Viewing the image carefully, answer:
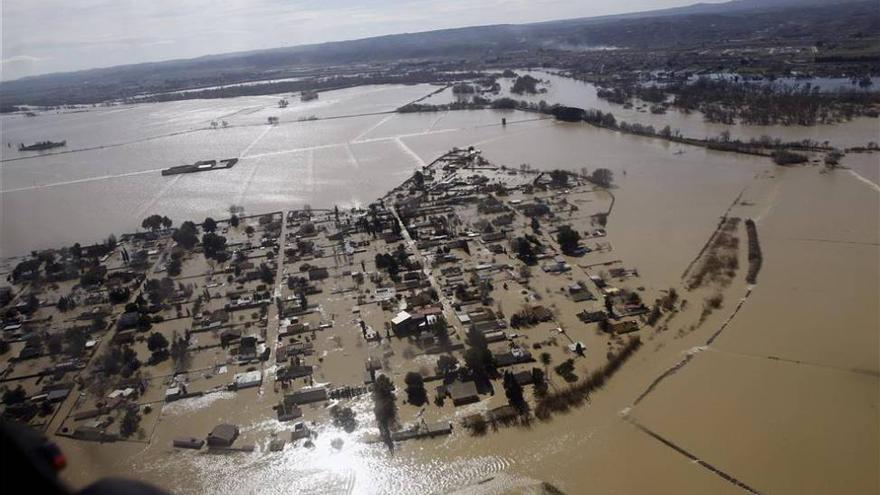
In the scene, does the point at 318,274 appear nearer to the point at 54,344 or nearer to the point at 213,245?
the point at 213,245

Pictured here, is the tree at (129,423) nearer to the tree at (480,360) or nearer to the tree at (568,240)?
the tree at (480,360)

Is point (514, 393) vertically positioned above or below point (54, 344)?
below

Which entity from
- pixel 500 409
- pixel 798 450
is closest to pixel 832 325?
pixel 798 450

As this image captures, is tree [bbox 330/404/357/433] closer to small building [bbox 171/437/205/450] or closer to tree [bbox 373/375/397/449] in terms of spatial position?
tree [bbox 373/375/397/449]

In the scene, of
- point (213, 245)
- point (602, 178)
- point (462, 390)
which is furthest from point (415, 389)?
point (602, 178)

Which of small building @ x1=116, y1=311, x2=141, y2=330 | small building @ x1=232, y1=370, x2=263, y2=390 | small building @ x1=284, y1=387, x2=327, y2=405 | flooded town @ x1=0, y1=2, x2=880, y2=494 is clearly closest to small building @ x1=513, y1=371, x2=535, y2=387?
flooded town @ x1=0, y1=2, x2=880, y2=494

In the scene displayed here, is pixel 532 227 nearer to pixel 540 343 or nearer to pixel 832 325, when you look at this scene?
pixel 540 343
